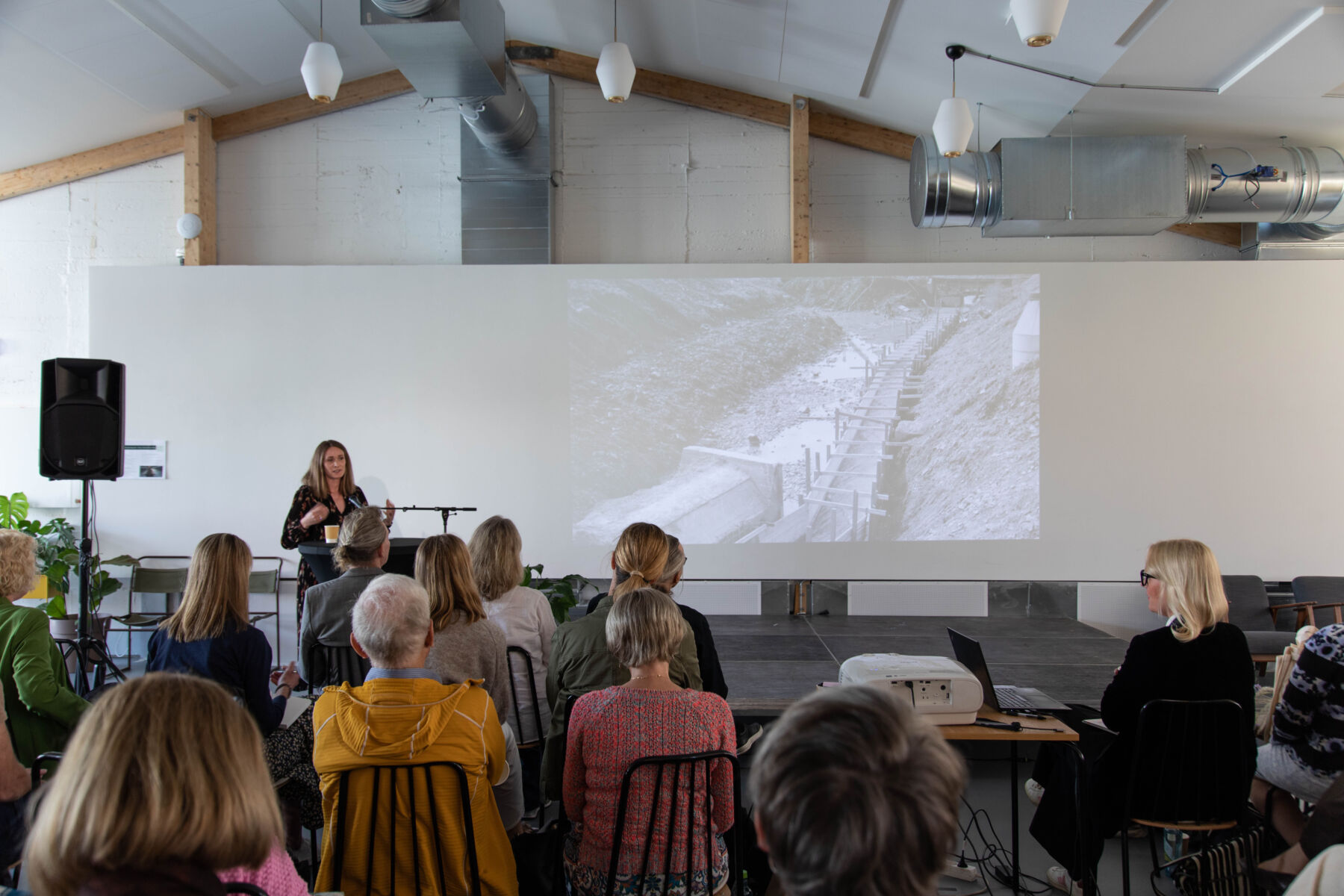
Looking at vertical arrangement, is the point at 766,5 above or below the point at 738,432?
above

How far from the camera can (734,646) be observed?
491cm

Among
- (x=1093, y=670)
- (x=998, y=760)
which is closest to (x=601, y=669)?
(x=998, y=760)

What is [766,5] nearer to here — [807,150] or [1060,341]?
[807,150]

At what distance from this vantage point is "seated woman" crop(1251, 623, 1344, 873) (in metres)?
2.13

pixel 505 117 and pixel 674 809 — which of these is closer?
pixel 674 809

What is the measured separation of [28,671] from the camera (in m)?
2.15

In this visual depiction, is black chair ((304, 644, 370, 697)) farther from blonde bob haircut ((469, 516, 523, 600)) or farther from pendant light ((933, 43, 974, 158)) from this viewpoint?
pendant light ((933, 43, 974, 158))

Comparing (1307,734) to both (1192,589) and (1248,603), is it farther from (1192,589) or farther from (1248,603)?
(1248,603)

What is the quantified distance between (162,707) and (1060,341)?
5722 millimetres

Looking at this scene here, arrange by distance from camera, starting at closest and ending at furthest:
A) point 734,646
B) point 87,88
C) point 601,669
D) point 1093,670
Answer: point 601,669 < point 1093,670 < point 734,646 < point 87,88

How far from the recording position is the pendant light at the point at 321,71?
4090 mm

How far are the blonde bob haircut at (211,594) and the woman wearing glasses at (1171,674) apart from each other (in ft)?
8.27

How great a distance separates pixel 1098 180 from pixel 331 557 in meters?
4.71

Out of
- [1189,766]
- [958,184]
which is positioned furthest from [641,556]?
[958,184]
